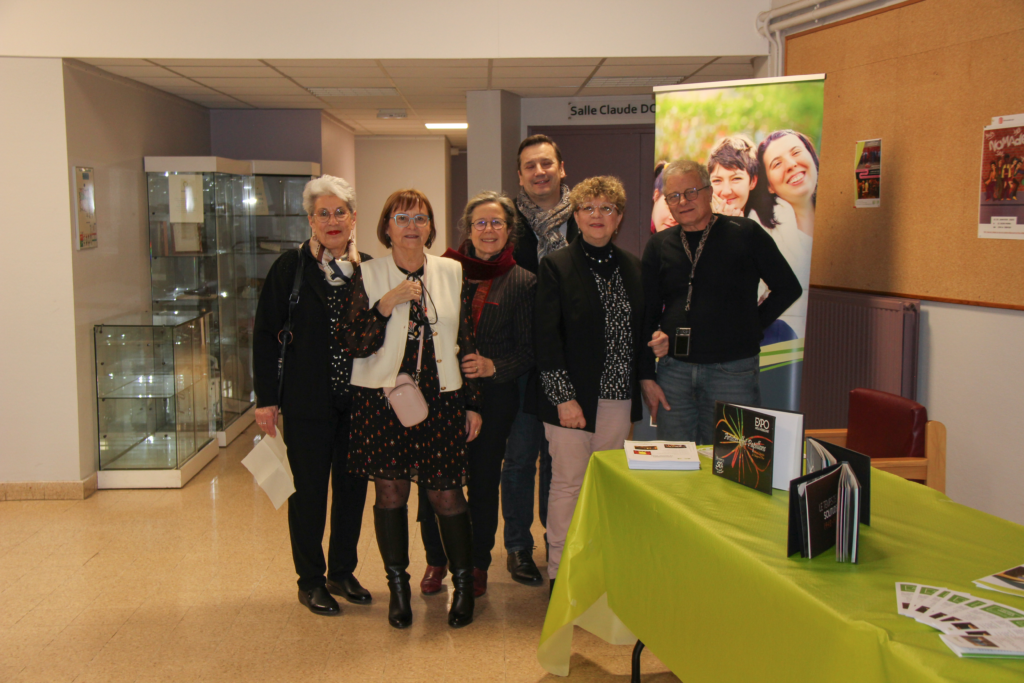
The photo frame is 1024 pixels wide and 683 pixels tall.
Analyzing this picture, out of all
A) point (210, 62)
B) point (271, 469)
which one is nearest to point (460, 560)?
point (271, 469)

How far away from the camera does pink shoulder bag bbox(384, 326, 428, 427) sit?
2.71m

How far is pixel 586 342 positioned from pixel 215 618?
6.31 feet

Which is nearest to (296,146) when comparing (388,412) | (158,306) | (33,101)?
(158,306)

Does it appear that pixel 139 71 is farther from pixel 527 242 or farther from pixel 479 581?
pixel 479 581

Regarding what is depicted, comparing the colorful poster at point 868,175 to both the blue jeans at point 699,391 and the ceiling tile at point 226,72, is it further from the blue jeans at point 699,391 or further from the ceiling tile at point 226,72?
the ceiling tile at point 226,72

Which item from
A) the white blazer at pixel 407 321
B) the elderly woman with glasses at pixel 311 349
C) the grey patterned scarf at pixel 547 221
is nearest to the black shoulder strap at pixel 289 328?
the elderly woman with glasses at pixel 311 349

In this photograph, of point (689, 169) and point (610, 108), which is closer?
point (689, 169)

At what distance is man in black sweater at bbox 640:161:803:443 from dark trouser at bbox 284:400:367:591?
126 centimetres

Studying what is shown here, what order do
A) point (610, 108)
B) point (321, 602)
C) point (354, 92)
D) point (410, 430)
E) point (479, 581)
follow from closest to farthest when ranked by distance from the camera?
point (410, 430)
point (321, 602)
point (479, 581)
point (354, 92)
point (610, 108)

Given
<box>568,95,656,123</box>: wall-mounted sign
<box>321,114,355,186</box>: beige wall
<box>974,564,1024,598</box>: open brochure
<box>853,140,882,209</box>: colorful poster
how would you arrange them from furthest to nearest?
1. <box>321,114,355,186</box>: beige wall
2. <box>568,95,656,123</box>: wall-mounted sign
3. <box>853,140,882,209</box>: colorful poster
4. <box>974,564,1024,598</box>: open brochure

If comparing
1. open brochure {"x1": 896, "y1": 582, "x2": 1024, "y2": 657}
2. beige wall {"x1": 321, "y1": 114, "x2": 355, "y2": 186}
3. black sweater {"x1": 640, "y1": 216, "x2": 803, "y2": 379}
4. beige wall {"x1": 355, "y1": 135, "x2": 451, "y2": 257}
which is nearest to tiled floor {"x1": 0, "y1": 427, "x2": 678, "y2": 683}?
black sweater {"x1": 640, "y1": 216, "x2": 803, "y2": 379}

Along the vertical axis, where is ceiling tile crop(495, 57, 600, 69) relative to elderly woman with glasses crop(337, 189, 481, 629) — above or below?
above

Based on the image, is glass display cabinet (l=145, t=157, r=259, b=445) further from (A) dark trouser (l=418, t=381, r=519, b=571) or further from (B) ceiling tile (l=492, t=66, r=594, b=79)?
(A) dark trouser (l=418, t=381, r=519, b=571)

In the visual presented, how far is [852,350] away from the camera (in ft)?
13.8
